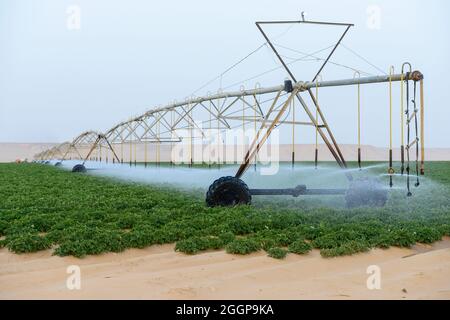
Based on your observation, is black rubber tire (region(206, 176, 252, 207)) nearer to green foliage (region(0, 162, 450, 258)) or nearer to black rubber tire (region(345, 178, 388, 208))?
green foliage (region(0, 162, 450, 258))

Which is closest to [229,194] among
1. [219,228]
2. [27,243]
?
[219,228]

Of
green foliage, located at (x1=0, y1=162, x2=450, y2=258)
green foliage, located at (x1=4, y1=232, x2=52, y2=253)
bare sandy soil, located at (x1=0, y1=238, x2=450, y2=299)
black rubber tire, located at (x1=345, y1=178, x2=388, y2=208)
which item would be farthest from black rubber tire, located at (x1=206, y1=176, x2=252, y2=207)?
green foliage, located at (x1=4, y1=232, x2=52, y2=253)

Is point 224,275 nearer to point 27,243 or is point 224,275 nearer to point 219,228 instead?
point 219,228

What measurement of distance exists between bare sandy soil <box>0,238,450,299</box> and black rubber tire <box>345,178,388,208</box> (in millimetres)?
3850

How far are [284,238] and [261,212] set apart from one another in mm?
2570

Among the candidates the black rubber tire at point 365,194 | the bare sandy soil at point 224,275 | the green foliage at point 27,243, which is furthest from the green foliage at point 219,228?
the black rubber tire at point 365,194

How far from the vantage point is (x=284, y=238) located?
339 inches

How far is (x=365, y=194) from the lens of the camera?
1248 centimetres

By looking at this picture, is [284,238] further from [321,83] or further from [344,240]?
[321,83]

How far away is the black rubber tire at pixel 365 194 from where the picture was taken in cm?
1230

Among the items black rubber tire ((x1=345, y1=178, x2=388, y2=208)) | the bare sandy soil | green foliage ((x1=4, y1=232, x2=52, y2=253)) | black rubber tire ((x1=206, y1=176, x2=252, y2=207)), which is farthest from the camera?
black rubber tire ((x1=345, y1=178, x2=388, y2=208))

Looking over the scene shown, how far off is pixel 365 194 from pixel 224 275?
668 cm

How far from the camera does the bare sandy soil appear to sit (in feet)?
19.9
